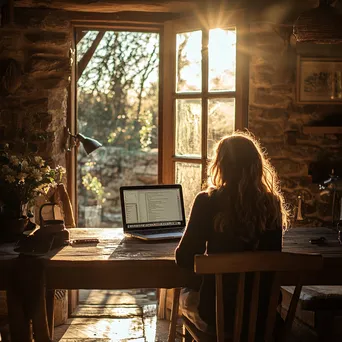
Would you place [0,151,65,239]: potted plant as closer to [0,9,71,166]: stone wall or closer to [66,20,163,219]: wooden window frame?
[0,9,71,166]: stone wall

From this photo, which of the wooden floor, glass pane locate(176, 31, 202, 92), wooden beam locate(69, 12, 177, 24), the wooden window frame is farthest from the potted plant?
wooden beam locate(69, 12, 177, 24)

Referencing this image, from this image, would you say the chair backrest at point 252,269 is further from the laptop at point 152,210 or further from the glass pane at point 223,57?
the glass pane at point 223,57

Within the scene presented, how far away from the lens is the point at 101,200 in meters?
8.18

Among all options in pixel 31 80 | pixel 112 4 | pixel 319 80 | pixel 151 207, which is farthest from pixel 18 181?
pixel 319 80

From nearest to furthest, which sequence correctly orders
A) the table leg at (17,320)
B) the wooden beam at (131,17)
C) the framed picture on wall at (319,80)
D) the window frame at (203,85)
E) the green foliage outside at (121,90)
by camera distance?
the table leg at (17,320) → the window frame at (203,85) → the framed picture on wall at (319,80) → the wooden beam at (131,17) → the green foliage outside at (121,90)

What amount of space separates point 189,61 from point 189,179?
2.81 ft

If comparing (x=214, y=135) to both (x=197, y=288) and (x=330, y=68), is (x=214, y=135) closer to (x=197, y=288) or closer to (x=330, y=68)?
(x=330, y=68)

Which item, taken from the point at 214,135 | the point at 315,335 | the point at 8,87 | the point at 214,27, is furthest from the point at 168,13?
the point at 315,335

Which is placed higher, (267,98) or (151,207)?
(267,98)

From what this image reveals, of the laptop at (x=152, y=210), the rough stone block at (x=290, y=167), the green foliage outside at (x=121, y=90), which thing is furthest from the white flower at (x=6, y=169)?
the green foliage outside at (x=121, y=90)

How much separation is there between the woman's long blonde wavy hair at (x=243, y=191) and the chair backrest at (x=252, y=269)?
0.73 feet

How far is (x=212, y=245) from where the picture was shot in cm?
262

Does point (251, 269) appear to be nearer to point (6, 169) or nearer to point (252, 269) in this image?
point (252, 269)

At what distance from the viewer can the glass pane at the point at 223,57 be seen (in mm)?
4438
